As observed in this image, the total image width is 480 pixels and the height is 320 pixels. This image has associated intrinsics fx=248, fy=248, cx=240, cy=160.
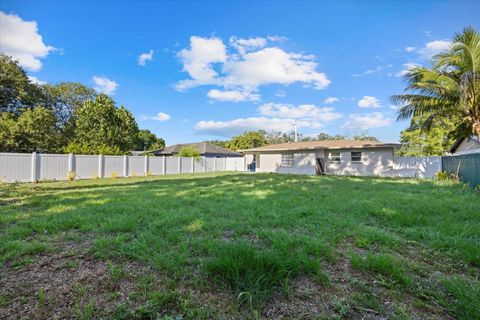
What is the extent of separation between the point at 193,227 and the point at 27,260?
2091 mm

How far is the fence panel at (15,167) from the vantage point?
11.3 meters

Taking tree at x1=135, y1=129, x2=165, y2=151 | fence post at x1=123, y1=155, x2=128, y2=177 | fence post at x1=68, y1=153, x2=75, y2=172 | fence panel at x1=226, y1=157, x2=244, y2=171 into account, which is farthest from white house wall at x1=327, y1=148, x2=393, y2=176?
tree at x1=135, y1=129, x2=165, y2=151

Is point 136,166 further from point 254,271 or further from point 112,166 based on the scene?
point 254,271

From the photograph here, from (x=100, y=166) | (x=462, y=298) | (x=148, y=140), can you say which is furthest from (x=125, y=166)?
(x=148, y=140)

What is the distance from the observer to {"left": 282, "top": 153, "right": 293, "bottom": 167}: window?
2189cm

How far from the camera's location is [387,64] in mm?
15023

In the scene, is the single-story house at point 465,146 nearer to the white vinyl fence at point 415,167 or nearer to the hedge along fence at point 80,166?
the white vinyl fence at point 415,167

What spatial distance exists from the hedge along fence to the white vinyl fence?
16098 mm

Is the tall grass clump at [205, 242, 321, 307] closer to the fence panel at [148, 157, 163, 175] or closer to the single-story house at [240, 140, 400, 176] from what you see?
the fence panel at [148, 157, 163, 175]

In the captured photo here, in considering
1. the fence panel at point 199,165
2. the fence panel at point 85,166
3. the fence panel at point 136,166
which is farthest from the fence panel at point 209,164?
the fence panel at point 85,166

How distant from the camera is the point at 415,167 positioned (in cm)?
1669

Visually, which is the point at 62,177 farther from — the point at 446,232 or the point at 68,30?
the point at 446,232

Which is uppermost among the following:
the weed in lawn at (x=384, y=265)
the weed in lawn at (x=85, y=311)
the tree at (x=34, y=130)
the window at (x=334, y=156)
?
the tree at (x=34, y=130)

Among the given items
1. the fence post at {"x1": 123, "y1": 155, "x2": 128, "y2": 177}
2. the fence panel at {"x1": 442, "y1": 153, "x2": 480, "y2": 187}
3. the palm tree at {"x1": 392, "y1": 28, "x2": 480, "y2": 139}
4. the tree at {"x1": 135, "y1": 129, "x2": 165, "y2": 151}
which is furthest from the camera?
the tree at {"x1": 135, "y1": 129, "x2": 165, "y2": 151}
